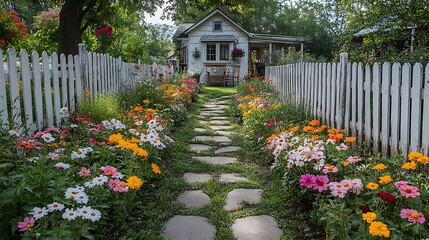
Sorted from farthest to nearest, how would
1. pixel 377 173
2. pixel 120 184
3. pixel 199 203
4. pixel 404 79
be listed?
pixel 404 79 → pixel 199 203 → pixel 377 173 → pixel 120 184

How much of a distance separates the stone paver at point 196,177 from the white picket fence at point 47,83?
153 centimetres

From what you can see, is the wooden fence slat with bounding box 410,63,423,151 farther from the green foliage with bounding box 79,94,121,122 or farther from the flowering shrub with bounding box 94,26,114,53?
the flowering shrub with bounding box 94,26,114,53

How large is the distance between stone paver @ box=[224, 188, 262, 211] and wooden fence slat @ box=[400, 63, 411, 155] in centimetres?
135

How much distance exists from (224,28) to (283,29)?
54.7 ft

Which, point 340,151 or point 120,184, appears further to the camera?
point 340,151

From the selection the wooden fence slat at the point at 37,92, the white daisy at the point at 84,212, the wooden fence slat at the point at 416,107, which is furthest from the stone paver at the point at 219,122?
the white daisy at the point at 84,212

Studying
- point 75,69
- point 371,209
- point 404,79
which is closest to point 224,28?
point 75,69

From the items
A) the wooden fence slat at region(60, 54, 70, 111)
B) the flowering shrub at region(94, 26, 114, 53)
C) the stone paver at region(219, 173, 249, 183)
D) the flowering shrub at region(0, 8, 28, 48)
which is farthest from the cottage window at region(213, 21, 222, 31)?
the stone paver at region(219, 173, 249, 183)

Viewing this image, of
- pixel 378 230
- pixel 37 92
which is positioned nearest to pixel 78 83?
pixel 37 92

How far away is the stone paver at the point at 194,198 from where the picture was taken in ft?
10.3

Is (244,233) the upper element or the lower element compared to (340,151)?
lower

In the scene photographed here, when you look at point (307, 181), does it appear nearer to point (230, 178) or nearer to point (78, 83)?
point (230, 178)

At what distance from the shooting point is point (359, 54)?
640cm

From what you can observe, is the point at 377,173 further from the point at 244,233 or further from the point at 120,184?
the point at 120,184
